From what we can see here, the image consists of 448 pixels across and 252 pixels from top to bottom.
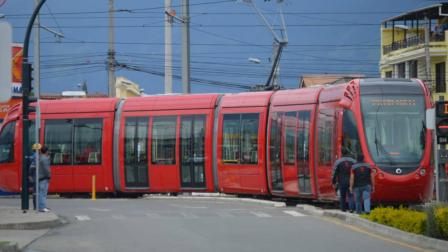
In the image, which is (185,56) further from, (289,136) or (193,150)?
(289,136)

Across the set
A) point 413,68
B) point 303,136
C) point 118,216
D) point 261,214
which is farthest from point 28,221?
point 413,68

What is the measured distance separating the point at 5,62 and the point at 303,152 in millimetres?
15800

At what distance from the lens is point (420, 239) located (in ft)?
50.8

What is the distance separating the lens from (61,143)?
31141mm

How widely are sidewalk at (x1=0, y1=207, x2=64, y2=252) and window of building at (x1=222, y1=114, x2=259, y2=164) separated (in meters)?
8.93

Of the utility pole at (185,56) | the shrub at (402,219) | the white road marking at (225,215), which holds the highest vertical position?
the utility pole at (185,56)

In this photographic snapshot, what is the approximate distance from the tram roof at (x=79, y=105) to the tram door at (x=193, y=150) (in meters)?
3.16

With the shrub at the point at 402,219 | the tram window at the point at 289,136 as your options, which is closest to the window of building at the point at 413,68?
the tram window at the point at 289,136

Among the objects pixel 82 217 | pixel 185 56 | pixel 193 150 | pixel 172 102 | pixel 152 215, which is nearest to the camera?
pixel 82 217

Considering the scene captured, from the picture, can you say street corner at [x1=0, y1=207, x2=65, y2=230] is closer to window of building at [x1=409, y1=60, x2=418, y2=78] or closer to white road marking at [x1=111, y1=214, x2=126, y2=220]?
white road marking at [x1=111, y1=214, x2=126, y2=220]

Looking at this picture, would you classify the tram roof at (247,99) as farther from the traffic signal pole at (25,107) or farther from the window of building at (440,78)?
the window of building at (440,78)

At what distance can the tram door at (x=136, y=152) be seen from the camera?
1190 inches

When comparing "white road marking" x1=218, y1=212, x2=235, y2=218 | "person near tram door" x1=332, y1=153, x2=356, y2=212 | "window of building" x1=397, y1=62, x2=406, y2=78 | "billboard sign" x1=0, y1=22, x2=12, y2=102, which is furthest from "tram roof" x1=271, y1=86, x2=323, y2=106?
"window of building" x1=397, y1=62, x2=406, y2=78

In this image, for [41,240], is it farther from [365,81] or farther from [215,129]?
[215,129]
